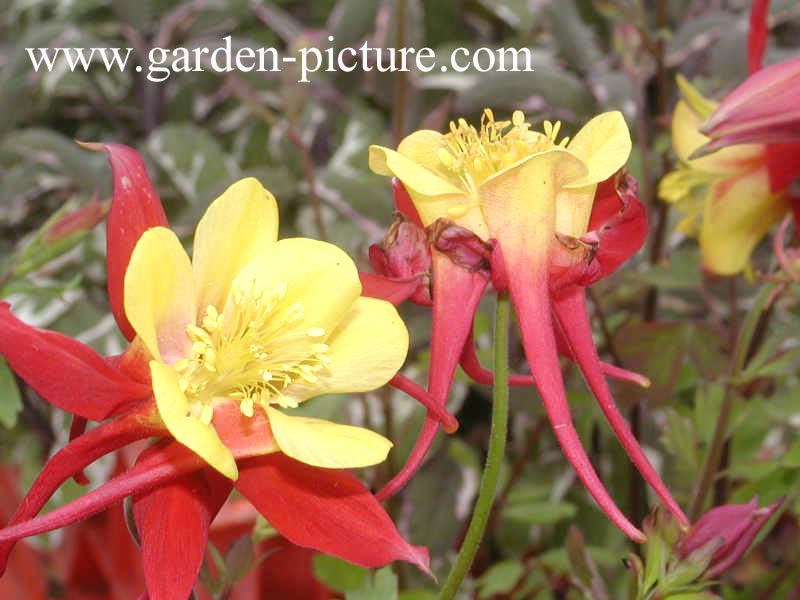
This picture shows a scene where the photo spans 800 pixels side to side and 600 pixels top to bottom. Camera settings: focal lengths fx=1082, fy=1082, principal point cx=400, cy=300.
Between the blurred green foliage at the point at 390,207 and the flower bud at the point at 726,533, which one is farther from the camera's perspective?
the blurred green foliage at the point at 390,207

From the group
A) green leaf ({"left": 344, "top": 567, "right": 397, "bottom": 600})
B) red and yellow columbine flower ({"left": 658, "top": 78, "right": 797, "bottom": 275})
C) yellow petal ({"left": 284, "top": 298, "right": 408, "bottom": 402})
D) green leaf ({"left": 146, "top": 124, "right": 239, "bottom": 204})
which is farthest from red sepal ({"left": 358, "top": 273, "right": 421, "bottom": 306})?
green leaf ({"left": 146, "top": 124, "right": 239, "bottom": 204})

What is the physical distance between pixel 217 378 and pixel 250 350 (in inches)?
0.5

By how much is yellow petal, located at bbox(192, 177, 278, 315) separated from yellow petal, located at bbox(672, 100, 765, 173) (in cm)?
27

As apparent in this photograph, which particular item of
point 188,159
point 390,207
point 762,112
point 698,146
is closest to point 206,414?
point 762,112

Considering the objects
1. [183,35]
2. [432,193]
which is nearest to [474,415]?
[183,35]

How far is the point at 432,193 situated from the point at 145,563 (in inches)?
5.0

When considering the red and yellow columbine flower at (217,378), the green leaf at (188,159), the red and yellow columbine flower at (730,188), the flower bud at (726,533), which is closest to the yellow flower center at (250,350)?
the red and yellow columbine flower at (217,378)

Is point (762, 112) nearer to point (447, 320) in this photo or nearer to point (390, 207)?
point (447, 320)

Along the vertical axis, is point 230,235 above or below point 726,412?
above

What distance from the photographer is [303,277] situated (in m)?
0.32

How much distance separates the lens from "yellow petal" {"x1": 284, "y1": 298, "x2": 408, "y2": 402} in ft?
1.02

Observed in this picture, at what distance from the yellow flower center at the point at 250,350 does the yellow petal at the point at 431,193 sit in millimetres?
47

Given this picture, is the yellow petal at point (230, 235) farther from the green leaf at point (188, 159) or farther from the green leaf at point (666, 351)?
the green leaf at point (188, 159)

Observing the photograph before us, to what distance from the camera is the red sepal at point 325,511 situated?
29 centimetres
